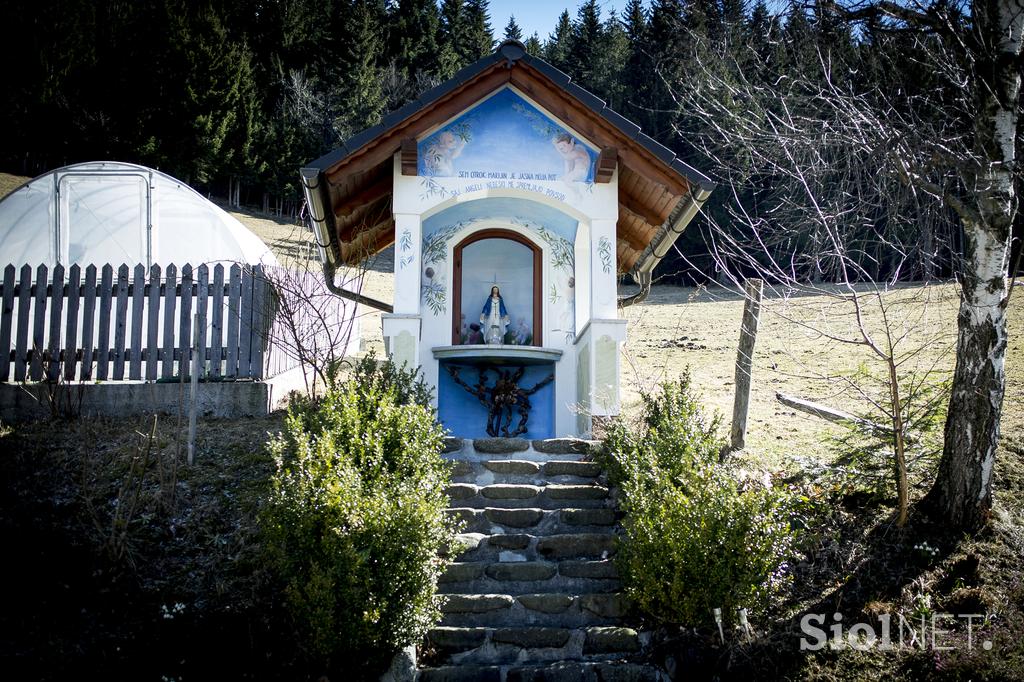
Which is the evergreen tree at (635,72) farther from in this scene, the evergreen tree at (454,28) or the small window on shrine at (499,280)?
the small window on shrine at (499,280)

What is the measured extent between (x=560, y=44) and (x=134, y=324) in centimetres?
3662

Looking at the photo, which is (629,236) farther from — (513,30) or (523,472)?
(513,30)

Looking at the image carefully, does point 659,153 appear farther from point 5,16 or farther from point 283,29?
point 283,29

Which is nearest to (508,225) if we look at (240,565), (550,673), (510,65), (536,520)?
(510,65)

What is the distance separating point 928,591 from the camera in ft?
20.5

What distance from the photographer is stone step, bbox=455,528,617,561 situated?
6.82m

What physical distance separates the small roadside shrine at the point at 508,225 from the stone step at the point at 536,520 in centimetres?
194

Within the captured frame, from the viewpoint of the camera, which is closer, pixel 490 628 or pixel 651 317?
pixel 490 628

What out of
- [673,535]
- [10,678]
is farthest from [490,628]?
[10,678]

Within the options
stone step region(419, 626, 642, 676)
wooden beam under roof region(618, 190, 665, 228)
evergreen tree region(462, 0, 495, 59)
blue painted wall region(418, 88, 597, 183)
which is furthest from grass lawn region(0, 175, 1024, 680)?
evergreen tree region(462, 0, 495, 59)

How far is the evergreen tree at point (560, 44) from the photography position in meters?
39.8

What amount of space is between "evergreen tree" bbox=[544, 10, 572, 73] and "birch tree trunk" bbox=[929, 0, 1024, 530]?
110 ft

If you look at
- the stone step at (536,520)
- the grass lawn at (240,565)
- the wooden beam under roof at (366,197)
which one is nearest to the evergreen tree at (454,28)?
the wooden beam under roof at (366,197)

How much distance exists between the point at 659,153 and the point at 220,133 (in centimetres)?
3163
